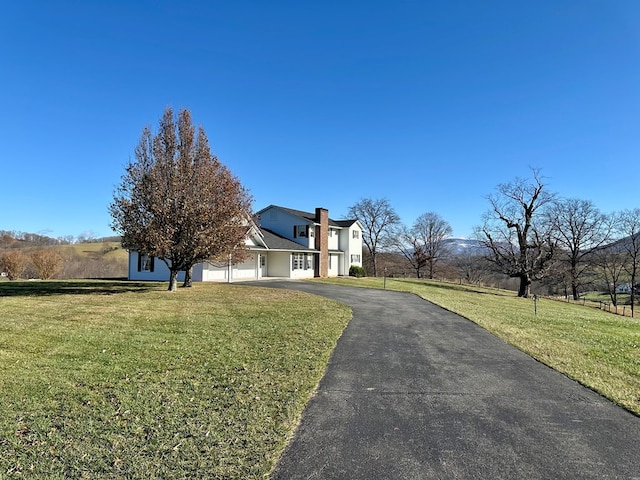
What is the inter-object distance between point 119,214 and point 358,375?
1615 cm

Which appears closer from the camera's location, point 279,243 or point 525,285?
point 279,243

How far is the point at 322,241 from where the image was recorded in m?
36.8

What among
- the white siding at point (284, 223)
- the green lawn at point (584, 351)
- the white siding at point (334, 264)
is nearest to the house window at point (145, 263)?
the white siding at point (284, 223)

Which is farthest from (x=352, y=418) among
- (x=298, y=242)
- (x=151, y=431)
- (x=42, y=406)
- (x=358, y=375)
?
(x=298, y=242)

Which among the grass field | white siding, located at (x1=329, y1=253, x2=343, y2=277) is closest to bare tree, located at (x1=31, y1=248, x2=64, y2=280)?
the grass field

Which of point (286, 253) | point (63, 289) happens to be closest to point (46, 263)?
point (63, 289)

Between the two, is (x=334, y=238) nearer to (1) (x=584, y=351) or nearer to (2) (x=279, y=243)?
(2) (x=279, y=243)

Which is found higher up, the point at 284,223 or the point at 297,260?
the point at 284,223

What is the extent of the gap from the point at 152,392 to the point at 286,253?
2796 cm

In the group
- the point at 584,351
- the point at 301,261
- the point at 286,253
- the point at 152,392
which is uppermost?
the point at 286,253

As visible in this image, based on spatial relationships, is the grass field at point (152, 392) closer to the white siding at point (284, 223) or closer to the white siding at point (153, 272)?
the white siding at point (153, 272)

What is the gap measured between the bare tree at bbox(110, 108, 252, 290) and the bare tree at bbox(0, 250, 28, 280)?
61.8 ft

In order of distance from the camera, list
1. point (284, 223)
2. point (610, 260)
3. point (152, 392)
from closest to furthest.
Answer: point (152, 392) → point (284, 223) → point (610, 260)

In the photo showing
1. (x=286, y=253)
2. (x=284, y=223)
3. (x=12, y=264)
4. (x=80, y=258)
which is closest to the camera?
(x=12, y=264)
